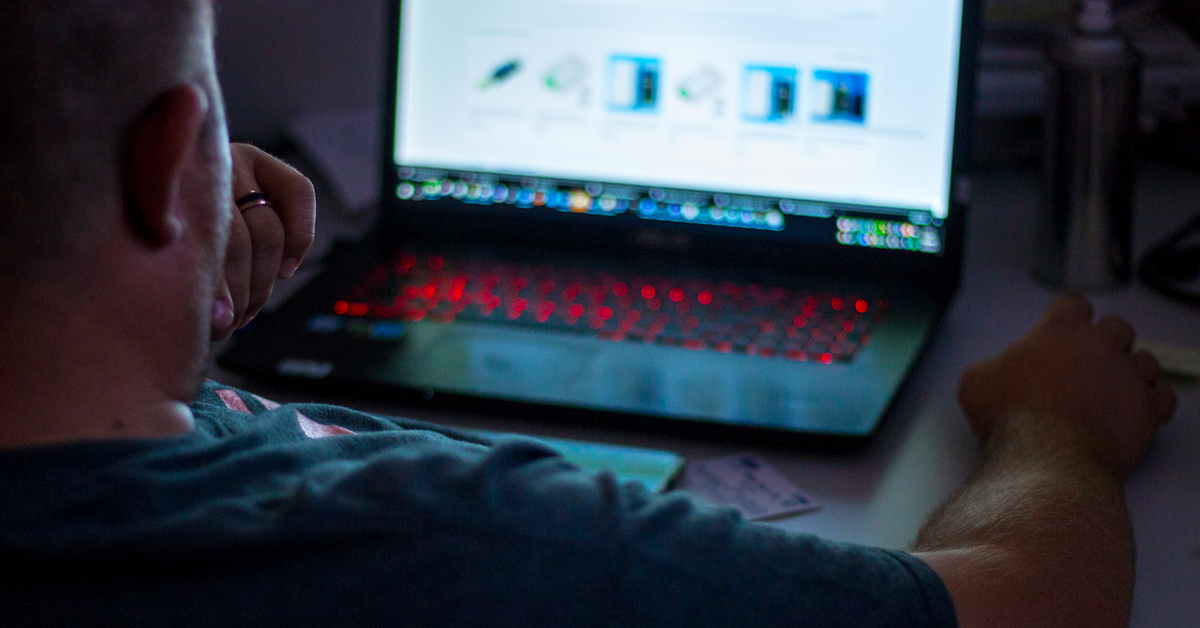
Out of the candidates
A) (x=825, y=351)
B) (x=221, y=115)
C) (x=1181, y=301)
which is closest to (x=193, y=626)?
(x=221, y=115)

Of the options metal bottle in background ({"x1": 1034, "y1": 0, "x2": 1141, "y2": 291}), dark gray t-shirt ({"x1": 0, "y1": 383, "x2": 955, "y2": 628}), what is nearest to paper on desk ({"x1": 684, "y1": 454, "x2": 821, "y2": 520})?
dark gray t-shirt ({"x1": 0, "y1": 383, "x2": 955, "y2": 628})

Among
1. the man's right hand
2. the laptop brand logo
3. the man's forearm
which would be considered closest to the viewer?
the man's forearm

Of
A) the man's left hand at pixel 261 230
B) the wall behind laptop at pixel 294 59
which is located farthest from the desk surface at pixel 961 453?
the wall behind laptop at pixel 294 59

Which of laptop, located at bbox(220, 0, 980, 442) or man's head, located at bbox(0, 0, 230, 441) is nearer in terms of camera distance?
man's head, located at bbox(0, 0, 230, 441)

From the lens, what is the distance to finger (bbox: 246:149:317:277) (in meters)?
0.70

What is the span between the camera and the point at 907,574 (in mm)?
527

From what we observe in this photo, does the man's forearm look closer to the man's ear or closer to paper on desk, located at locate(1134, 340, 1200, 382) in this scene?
paper on desk, located at locate(1134, 340, 1200, 382)

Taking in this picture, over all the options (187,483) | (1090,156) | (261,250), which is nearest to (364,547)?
(187,483)

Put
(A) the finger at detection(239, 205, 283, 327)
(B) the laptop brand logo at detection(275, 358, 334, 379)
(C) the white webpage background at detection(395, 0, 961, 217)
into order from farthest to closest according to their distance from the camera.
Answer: (C) the white webpage background at detection(395, 0, 961, 217), (B) the laptop brand logo at detection(275, 358, 334, 379), (A) the finger at detection(239, 205, 283, 327)

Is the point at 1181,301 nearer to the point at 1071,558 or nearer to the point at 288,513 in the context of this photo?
the point at 1071,558

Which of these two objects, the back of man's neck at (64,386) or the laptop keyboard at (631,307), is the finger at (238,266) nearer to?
the back of man's neck at (64,386)

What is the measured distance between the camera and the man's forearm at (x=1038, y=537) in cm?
56

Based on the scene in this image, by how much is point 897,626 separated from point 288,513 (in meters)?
0.27

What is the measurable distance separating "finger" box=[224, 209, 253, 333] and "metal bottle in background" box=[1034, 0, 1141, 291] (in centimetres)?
77
